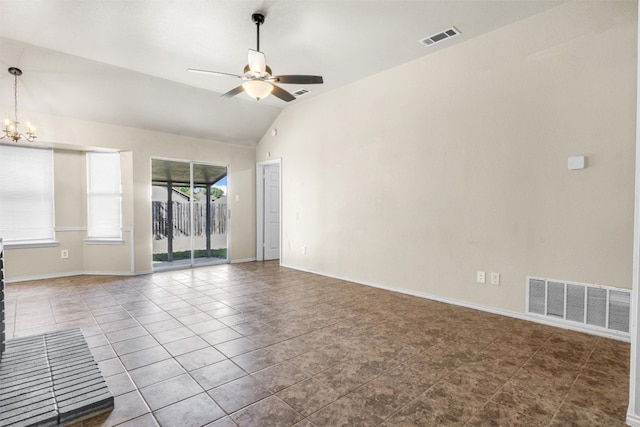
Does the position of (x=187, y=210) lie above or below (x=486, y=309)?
above

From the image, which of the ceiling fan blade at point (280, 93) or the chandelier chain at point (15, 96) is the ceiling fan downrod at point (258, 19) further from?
the chandelier chain at point (15, 96)

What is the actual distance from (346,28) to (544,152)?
240 centimetres

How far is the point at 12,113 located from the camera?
15.1 ft

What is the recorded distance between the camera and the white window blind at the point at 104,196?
564 centimetres

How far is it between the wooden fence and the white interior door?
921 millimetres

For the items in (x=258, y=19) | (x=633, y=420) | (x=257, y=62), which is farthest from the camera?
(x=258, y=19)

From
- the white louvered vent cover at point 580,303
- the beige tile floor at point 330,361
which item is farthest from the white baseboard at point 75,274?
the white louvered vent cover at point 580,303

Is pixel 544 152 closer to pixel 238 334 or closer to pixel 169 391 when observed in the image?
pixel 238 334

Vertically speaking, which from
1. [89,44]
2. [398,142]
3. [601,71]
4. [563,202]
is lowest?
[563,202]

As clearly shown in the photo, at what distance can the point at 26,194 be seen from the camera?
512 cm

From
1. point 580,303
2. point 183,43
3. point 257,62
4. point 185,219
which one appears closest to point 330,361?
point 580,303

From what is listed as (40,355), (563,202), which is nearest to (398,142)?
(563,202)

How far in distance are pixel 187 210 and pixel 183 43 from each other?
12.5 feet

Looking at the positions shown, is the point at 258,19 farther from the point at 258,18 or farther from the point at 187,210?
the point at 187,210
